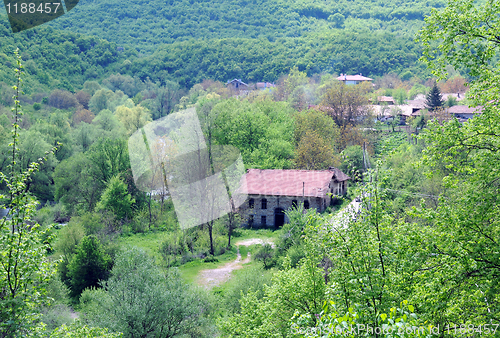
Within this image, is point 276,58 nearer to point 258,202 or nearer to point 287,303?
point 258,202

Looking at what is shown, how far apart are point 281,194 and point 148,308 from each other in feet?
70.6

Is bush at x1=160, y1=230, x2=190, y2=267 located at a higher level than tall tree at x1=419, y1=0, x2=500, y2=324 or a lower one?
lower

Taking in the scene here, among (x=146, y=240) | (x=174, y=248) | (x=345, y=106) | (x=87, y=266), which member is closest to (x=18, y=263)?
(x=87, y=266)

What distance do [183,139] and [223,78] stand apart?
79744 millimetres

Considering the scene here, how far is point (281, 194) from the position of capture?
122 feet

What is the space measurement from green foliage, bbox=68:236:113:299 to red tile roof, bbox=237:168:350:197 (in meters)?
14.7

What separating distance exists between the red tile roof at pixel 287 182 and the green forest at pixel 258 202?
6.96 feet

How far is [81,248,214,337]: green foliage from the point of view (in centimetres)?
1669

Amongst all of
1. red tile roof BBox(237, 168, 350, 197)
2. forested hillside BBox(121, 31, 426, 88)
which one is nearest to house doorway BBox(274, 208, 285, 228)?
red tile roof BBox(237, 168, 350, 197)

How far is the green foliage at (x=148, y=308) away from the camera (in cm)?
1669

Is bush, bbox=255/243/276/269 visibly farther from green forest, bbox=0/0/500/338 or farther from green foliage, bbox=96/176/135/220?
green foliage, bbox=96/176/135/220

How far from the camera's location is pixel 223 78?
11631cm

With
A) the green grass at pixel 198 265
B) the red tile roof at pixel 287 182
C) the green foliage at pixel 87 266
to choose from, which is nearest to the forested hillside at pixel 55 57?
the red tile roof at pixel 287 182

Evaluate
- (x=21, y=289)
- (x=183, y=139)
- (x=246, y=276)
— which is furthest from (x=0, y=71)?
(x=21, y=289)
